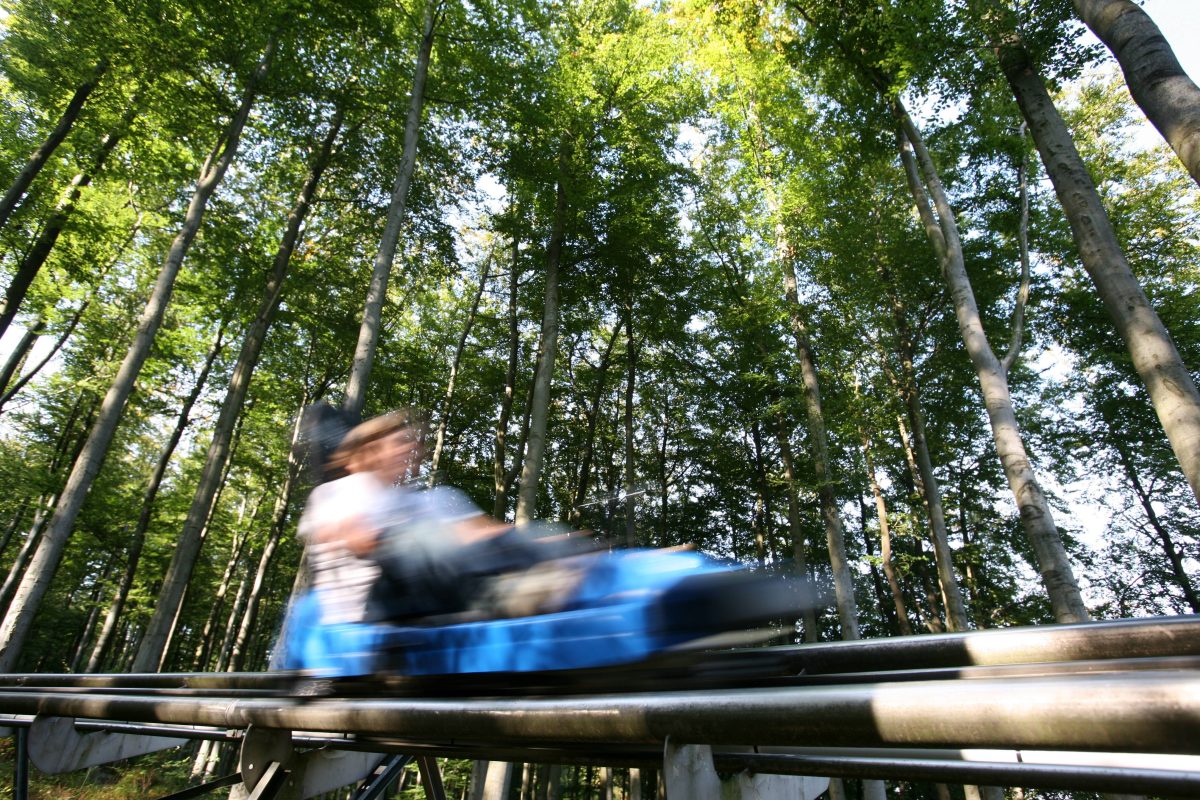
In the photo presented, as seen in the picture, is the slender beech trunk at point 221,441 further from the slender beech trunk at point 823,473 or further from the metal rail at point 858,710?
the slender beech trunk at point 823,473

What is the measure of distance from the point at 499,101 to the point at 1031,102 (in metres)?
8.48

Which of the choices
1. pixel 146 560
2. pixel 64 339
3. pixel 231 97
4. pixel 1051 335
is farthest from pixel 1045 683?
pixel 146 560

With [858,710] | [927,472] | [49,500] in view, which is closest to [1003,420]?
[927,472]

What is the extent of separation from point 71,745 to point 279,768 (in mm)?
1901

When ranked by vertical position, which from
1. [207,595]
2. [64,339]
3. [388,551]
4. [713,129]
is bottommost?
[388,551]

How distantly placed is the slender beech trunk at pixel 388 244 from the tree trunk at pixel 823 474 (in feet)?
25.5

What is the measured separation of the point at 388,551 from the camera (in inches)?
104

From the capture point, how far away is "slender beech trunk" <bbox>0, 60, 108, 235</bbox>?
9.83 meters

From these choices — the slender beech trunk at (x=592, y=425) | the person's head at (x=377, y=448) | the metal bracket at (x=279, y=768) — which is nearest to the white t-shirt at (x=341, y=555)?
the person's head at (x=377, y=448)

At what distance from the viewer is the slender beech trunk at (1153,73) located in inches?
161

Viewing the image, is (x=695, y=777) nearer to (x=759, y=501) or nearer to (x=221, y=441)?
(x=221, y=441)

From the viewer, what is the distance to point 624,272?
50.0 feet

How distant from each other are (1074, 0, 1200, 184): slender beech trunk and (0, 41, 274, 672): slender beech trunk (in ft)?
37.1

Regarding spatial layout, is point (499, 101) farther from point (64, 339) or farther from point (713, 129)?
point (64, 339)
